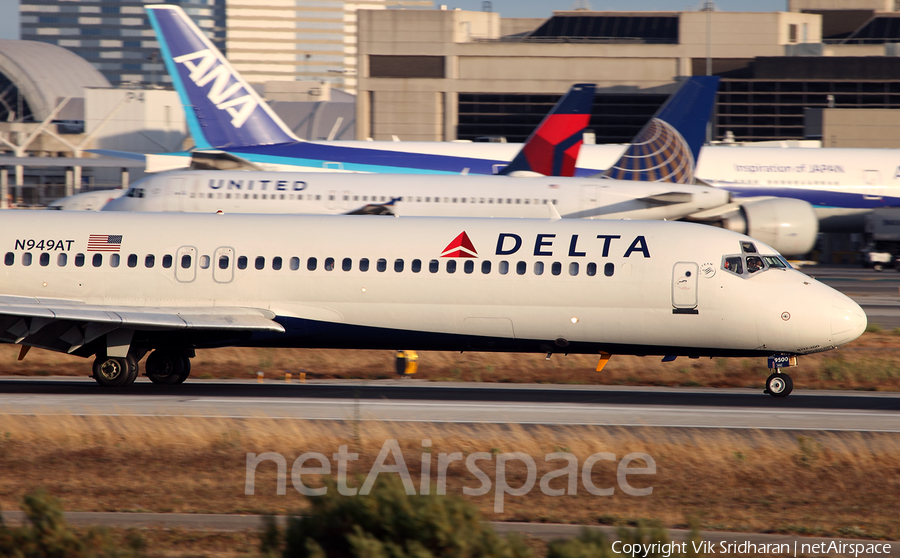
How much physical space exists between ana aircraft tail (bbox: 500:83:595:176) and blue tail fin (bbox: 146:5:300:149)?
1253 centimetres

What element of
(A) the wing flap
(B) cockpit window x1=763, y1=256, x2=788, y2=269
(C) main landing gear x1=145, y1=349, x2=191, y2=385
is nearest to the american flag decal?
(A) the wing flap

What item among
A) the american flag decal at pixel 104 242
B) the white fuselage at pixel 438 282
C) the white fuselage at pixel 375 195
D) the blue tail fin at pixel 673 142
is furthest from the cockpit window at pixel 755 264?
the blue tail fin at pixel 673 142

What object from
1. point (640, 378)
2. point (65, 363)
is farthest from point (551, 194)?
point (65, 363)

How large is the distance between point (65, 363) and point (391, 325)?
10022 millimetres

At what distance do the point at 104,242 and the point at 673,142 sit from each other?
27.0 meters

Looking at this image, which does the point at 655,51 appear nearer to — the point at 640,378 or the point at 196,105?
the point at 196,105

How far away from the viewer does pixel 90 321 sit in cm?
2105

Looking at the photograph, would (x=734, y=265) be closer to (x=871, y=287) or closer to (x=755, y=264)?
(x=755, y=264)

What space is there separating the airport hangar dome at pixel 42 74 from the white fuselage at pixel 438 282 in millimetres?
116480

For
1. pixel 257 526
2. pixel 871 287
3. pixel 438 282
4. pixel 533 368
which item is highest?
pixel 438 282

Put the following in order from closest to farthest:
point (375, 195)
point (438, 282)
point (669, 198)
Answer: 1. point (438, 282)
2. point (375, 195)
3. point (669, 198)

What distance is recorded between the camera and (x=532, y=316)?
72.0 ft

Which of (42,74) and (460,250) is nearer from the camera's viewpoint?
(460,250)

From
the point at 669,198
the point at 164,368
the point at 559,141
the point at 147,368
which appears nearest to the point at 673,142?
the point at 669,198
